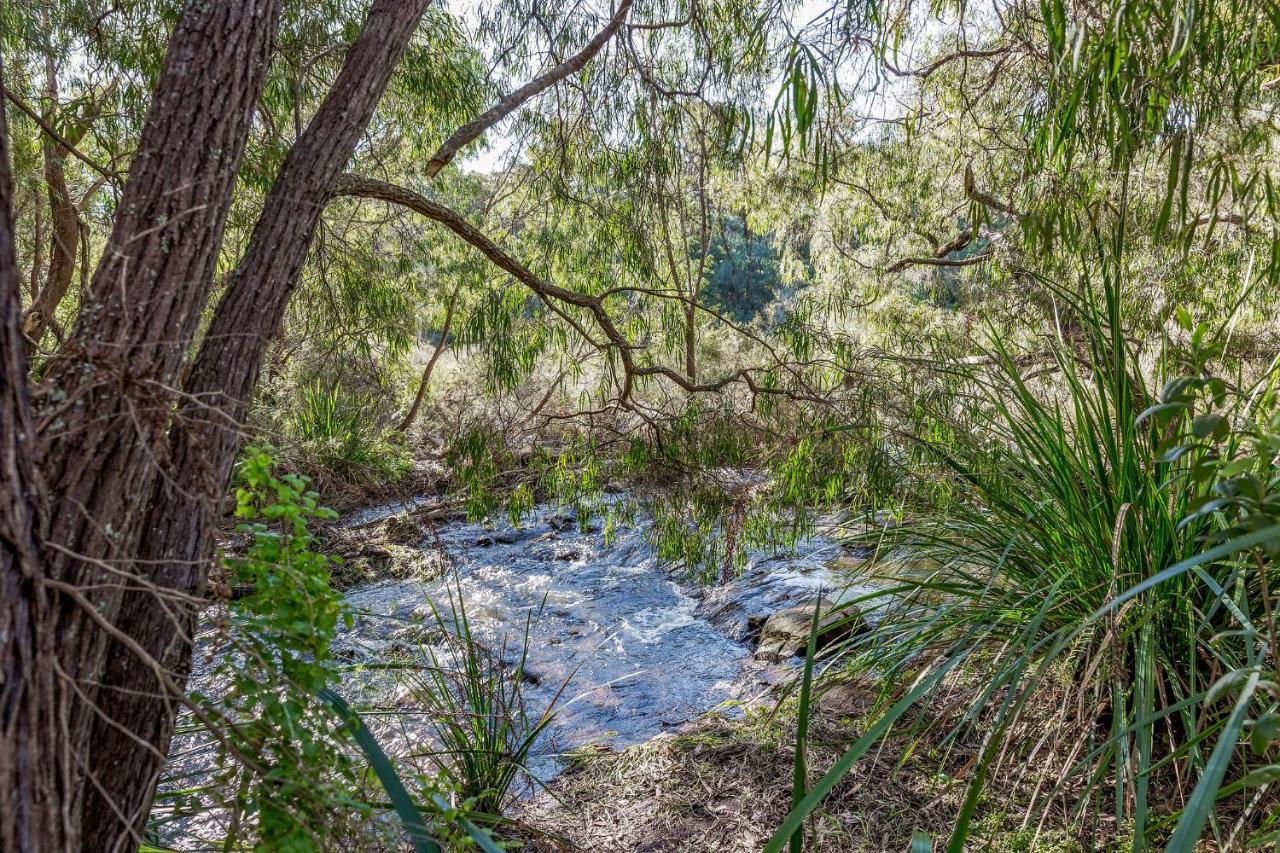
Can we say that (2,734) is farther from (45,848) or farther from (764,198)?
(764,198)

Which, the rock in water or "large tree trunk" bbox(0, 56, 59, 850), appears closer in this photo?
"large tree trunk" bbox(0, 56, 59, 850)

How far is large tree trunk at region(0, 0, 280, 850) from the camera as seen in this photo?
2.91 ft

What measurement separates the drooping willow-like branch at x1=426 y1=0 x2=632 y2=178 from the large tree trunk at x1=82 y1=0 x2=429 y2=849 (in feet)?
3.24

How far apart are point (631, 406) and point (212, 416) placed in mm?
2078

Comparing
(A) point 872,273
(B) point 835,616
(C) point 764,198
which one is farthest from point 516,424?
(A) point 872,273

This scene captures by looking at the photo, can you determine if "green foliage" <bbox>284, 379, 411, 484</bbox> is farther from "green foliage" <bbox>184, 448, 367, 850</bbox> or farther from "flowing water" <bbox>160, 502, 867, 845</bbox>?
"green foliage" <bbox>184, 448, 367, 850</bbox>

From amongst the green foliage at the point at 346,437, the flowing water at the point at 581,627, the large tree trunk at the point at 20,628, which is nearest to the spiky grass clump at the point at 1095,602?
the flowing water at the point at 581,627

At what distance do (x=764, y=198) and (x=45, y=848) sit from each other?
575 cm

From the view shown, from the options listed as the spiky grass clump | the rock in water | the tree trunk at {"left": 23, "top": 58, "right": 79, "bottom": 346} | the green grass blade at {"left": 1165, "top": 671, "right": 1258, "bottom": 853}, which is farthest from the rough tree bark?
the green grass blade at {"left": 1165, "top": 671, "right": 1258, "bottom": 853}

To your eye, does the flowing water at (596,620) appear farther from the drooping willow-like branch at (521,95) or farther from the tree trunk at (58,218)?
the tree trunk at (58,218)

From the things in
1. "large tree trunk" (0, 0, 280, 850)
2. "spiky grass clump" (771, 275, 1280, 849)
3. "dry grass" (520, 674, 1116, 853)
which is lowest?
"dry grass" (520, 674, 1116, 853)

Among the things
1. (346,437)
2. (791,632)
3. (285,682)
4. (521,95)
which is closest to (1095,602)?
(285,682)

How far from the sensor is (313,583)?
1.06 meters

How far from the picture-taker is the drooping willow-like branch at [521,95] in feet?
9.38
